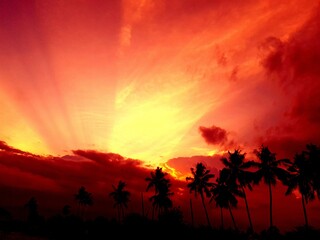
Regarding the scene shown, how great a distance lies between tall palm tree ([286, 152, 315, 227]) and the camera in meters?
47.2

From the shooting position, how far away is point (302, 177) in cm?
4772

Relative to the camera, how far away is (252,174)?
169 ft

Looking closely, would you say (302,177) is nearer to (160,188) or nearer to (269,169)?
(269,169)

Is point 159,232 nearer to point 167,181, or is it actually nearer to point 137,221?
point 137,221

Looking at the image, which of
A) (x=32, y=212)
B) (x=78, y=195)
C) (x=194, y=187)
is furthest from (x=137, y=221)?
(x=32, y=212)

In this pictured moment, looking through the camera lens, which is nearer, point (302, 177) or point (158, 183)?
point (302, 177)

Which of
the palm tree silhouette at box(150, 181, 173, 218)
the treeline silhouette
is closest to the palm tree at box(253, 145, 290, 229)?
the treeline silhouette

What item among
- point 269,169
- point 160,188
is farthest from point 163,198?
point 269,169

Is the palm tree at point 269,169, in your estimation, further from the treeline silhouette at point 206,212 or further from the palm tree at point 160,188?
the palm tree at point 160,188

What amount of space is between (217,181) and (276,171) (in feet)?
40.9

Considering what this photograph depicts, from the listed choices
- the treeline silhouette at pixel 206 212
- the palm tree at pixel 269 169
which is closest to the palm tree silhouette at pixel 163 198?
the treeline silhouette at pixel 206 212

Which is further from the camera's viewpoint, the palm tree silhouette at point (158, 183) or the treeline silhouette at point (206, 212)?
the palm tree silhouette at point (158, 183)

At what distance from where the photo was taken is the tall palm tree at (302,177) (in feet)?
155

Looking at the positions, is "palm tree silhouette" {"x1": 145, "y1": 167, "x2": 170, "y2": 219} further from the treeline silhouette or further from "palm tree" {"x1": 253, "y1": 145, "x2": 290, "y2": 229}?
"palm tree" {"x1": 253, "y1": 145, "x2": 290, "y2": 229}
